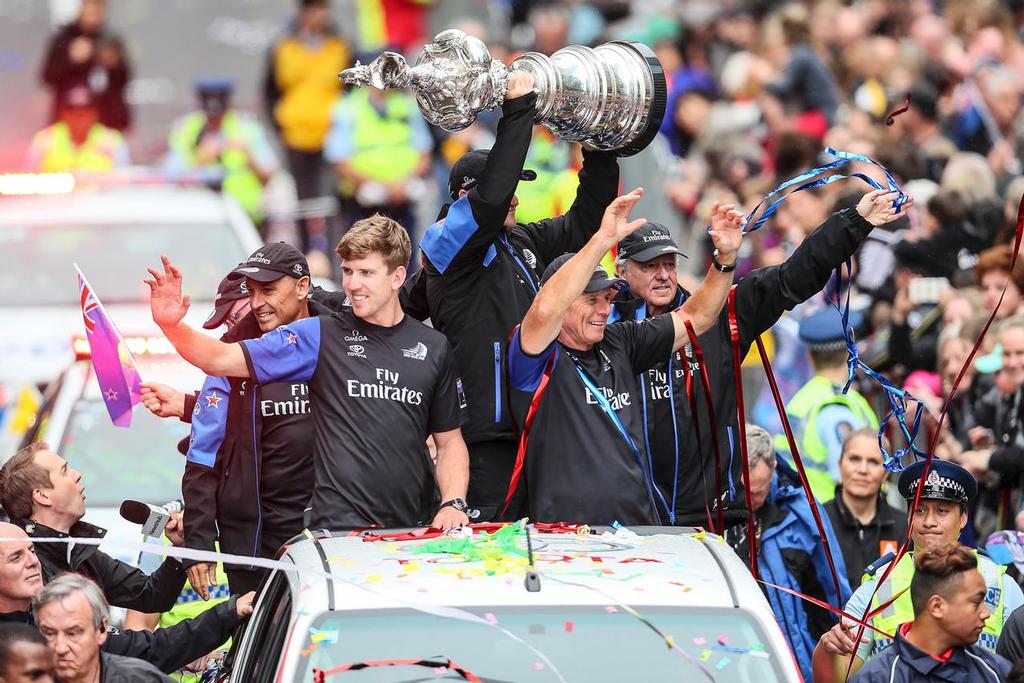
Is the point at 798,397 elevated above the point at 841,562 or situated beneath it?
elevated above

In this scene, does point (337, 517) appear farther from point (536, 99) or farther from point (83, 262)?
point (83, 262)

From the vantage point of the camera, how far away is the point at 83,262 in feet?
44.3

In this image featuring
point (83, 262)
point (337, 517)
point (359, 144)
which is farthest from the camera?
point (359, 144)

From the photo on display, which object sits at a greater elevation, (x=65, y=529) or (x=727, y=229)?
(x=727, y=229)

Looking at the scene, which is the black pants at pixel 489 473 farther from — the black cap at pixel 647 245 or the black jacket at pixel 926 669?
the black jacket at pixel 926 669

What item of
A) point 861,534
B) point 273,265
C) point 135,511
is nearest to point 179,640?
point 135,511

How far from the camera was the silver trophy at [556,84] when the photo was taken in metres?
7.70

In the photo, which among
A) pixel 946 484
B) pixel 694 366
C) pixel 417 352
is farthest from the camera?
pixel 694 366

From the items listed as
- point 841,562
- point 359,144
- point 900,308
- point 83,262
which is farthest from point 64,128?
point 841,562

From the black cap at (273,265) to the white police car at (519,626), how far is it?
2.20 meters

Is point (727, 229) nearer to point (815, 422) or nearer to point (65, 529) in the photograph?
point (65, 529)

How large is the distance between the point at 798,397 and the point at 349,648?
17.8 ft

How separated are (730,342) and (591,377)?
114 cm

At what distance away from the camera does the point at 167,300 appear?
7.21m
